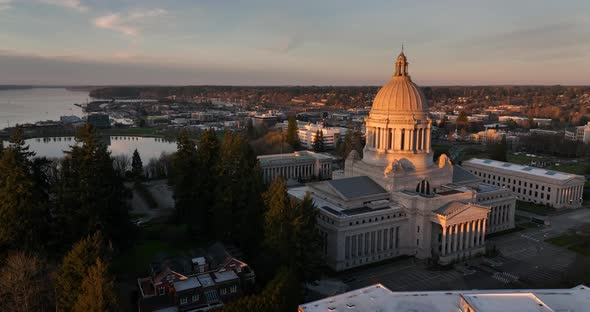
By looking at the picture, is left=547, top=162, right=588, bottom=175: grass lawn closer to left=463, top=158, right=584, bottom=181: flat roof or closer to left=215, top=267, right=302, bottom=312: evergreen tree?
left=463, top=158, right=584, bottom=181: flat roof

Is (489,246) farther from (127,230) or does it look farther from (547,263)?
(127,230)

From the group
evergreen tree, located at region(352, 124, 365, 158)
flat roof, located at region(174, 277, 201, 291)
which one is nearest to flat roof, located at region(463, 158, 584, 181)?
evergreen tree, located at region(352, 124, 365, 158)

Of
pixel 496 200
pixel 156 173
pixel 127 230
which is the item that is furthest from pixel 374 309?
pixel 156 173

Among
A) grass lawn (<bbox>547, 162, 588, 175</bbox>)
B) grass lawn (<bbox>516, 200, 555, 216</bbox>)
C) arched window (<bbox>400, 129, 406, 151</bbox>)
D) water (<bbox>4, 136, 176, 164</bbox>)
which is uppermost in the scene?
arched window (<bbox>400, 129, 406, 151</bbox>)

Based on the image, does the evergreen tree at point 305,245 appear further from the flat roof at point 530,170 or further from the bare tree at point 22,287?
the flat roof at point 530,170

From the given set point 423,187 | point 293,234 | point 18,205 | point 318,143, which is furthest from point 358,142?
point 18,205

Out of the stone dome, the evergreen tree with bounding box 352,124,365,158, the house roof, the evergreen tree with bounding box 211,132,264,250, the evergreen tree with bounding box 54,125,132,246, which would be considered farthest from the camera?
the evergreen tree with bounding box 352,124,365,158

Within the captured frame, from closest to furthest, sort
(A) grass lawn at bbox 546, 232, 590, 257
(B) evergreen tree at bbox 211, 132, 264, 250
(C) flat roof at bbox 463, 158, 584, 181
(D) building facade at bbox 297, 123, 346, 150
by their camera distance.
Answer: (B) evergreen tree at bbox 211, 132, 264, 250
(A) grass lawn at bbox 546, 232, 590, 257
(C) flat roof at bbox 463, 158, 584, 181
(D) building facade at bbox 297, 123, 346, 150
